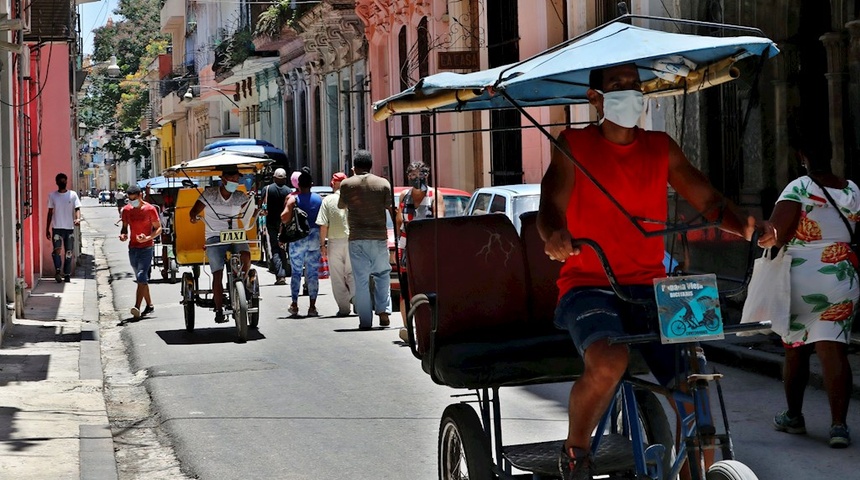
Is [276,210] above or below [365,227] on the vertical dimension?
above

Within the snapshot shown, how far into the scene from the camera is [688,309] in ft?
15.0

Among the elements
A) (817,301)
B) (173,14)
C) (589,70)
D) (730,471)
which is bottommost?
(730,471)

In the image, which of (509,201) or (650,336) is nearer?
(650,336)

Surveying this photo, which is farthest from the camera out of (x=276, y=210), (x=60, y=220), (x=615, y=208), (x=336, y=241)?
(x=60, y=220)

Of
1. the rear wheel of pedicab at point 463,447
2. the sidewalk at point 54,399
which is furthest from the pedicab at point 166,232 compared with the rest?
the rear wheel of pedicab at point 463,447

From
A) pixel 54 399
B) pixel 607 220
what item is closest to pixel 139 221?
pixel 54 399

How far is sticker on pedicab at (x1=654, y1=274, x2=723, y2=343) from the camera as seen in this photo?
4551 millimetres

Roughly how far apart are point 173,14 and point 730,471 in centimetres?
6594

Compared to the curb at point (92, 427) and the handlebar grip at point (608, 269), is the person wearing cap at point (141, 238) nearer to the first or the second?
the curb at point (92, 427)

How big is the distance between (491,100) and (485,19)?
1722cm

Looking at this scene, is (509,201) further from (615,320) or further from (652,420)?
(615,320)

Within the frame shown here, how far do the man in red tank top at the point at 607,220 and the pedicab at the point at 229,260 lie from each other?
8.39 meters

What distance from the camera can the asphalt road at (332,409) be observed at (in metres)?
7.58

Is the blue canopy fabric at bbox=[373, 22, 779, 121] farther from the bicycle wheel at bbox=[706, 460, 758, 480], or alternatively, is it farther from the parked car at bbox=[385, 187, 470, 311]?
the parked car at bbox=[385, 187, 470, 311]
